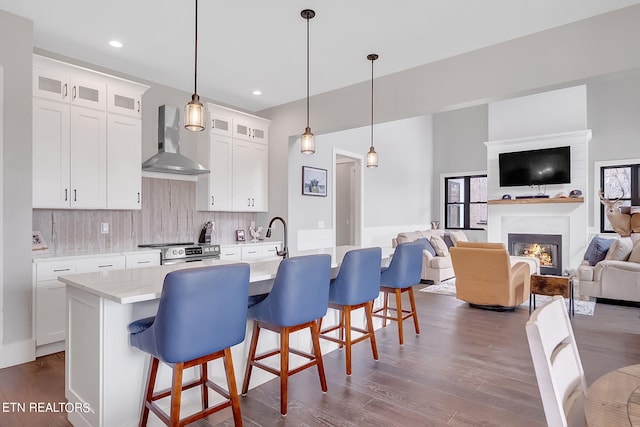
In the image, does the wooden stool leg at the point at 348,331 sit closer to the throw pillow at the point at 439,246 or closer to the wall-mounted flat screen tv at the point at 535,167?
the throw pillow at the point at 439,246

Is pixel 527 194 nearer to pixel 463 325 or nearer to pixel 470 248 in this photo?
pixel 470 248

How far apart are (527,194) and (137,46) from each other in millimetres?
7274

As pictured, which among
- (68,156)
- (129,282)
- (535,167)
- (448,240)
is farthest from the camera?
(448,240)

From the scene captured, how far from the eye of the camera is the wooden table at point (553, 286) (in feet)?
14.8

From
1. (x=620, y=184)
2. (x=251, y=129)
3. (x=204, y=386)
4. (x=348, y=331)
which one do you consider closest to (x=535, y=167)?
(x=620, y=184)

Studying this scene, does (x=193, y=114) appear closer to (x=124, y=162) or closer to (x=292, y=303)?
(x=292, y=303)

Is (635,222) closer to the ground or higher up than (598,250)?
higher up

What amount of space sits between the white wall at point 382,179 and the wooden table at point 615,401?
4.73m

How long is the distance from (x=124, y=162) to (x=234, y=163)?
150 cm

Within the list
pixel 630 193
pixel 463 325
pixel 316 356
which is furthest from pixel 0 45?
pixel 630 193

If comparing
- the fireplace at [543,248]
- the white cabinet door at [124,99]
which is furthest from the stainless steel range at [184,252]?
the fireplace at [543,248]

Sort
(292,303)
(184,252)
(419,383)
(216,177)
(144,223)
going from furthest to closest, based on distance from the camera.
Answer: (216,177), (144,223), (184,252), (419,383), (292,303)

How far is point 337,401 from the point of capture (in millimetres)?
2486

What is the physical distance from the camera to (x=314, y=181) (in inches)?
240
